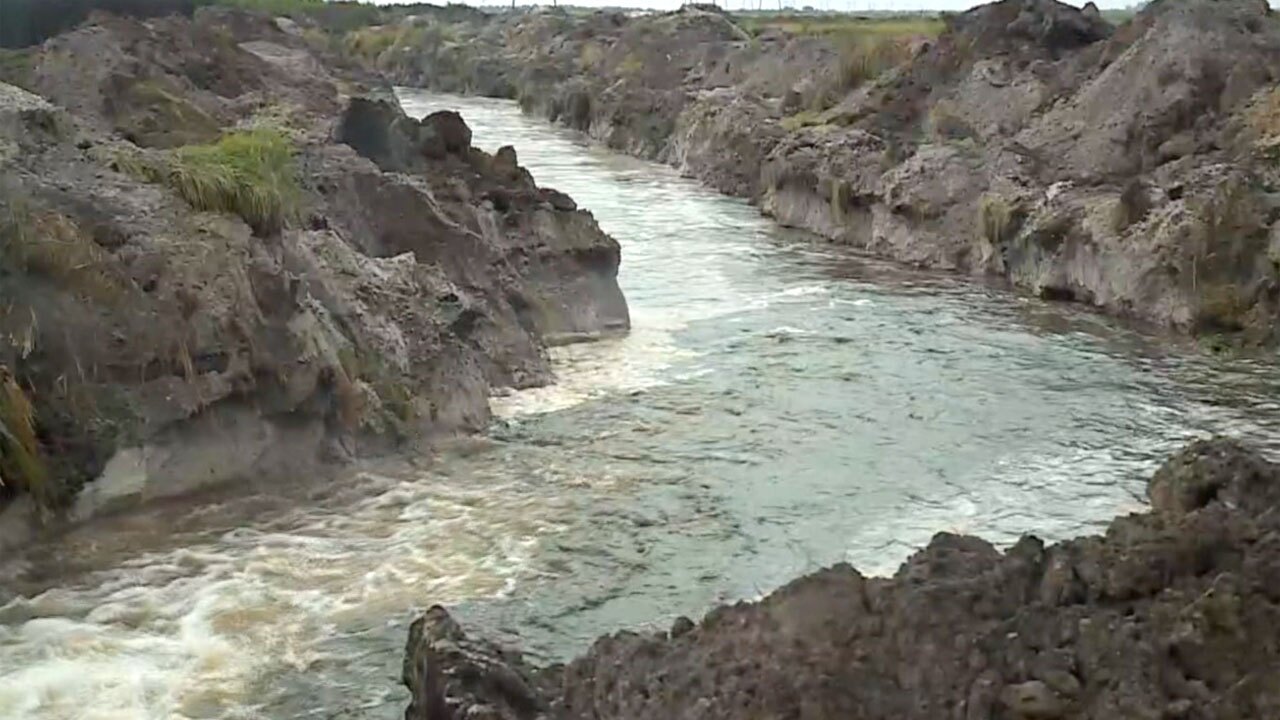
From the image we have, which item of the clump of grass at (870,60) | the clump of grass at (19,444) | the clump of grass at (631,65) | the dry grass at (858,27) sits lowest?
the clump of grass at (19,444)

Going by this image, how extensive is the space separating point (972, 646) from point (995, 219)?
18.8 m

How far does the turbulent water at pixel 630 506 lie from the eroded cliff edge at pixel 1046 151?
1767 mm

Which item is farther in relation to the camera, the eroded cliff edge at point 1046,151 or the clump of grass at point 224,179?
the eroded cliff edge at point 1046,151

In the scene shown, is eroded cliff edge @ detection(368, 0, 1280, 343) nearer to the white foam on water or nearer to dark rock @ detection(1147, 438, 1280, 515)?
dark rock @ detection(1147, 438, 1280, 515)

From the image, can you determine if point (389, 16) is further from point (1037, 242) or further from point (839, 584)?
point (839, 584)

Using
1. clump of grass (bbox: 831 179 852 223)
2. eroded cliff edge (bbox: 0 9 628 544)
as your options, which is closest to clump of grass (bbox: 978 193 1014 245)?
clump of grass (bbox: 831 179 852 223)

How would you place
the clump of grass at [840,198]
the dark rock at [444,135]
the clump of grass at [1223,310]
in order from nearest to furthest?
the clump of grass at [1223,310] → the dark rock at [444,135] → the clump of grass at [840,198]

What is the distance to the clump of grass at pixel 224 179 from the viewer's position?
13508mm

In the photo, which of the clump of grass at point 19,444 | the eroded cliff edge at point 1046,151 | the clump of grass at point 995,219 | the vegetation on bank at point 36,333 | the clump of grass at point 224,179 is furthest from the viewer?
the clump of grass at point 995,219

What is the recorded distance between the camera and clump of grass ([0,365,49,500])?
34.4ft

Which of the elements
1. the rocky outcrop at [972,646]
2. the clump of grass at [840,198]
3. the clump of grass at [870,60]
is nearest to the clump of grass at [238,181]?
the rocky outcrop at [972,646]

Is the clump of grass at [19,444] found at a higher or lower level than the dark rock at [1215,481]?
lower

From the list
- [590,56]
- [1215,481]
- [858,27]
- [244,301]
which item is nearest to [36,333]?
[244,301]

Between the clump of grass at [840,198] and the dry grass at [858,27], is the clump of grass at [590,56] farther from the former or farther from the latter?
the clump of grass at [840,198]
